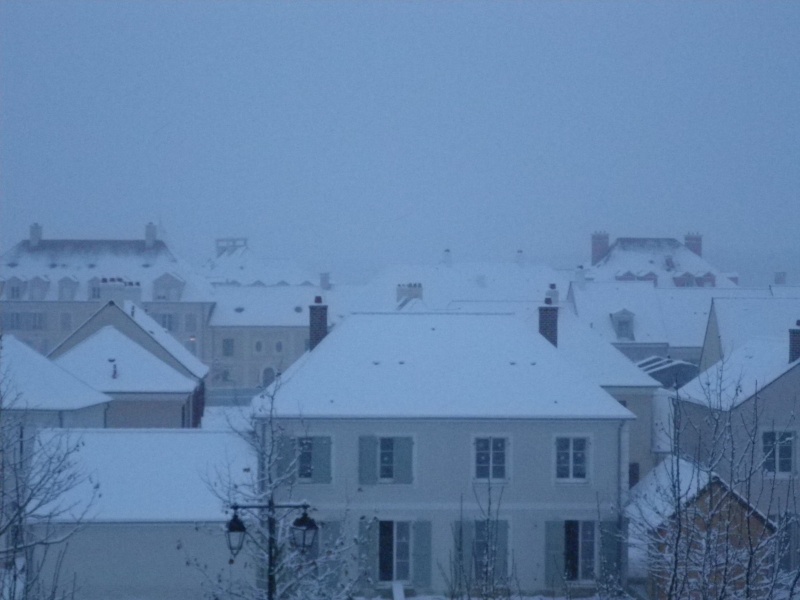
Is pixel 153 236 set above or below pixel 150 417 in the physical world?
above

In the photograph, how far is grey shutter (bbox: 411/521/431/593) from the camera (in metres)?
19.0

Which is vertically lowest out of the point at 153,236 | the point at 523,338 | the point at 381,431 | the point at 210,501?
the point at 210,501

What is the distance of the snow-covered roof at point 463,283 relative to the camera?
60.1m

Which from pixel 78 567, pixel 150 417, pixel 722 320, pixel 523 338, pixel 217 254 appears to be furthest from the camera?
pixel 217 254

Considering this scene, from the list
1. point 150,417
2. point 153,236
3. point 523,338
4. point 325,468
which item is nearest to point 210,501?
point 325,468

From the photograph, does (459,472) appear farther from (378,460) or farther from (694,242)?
(694,242)

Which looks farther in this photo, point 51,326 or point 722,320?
point 51,326

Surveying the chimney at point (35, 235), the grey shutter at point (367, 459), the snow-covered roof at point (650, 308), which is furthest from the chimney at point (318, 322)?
the chimney at point (35, 235)

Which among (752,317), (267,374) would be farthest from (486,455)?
(267,374)

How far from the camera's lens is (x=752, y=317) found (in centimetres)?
3359

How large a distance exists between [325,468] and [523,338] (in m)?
6.30

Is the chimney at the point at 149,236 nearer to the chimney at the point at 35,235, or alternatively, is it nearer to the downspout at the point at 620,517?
the chimney at the point at 35,235

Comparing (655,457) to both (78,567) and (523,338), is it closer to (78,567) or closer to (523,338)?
(523,338)

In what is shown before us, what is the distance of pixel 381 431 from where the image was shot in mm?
19312
